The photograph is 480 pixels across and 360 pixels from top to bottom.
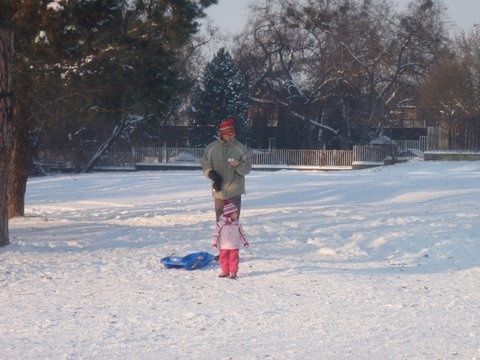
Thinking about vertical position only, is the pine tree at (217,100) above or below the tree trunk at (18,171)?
above

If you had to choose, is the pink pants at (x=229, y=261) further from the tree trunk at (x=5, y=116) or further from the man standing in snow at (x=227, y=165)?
the tree trunk at (x=5, y=116)

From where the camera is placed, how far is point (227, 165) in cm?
1112

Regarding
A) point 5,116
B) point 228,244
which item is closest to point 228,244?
point 228,244

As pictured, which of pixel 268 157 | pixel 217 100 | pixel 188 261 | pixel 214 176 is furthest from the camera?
pixel 217 100

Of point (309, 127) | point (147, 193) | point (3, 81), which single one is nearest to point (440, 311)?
point (3, 81)

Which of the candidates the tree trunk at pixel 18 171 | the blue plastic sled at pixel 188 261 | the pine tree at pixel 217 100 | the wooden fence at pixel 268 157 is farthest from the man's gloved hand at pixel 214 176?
the pine tree at pixel 217 100

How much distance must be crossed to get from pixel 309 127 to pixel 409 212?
137ft

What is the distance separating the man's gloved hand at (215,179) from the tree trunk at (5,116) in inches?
126

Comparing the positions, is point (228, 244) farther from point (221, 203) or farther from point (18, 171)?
point (18, 171)

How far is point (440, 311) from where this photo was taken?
337 inches

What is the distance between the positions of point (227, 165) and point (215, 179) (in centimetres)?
25

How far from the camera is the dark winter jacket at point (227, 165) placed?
1105cm

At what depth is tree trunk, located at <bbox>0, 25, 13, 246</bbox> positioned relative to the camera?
1205cm

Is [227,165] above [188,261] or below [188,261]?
above
